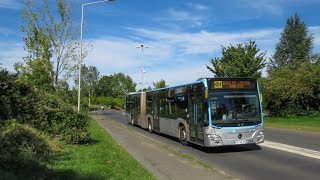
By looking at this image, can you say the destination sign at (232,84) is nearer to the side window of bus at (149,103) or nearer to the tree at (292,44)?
the side window of bus at (149,103)

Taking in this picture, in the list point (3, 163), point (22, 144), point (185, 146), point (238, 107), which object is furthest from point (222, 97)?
point (3, 163)

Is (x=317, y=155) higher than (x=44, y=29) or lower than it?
lower

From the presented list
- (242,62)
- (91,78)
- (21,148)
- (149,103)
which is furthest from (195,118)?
(91,78)

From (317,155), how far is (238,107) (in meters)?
3.15

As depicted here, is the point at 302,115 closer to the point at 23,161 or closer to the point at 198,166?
the point at 198,166

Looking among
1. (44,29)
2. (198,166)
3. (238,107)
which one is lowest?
(198,166)

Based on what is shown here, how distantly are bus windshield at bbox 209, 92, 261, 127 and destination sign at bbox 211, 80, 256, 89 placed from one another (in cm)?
27

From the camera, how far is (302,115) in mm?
40406

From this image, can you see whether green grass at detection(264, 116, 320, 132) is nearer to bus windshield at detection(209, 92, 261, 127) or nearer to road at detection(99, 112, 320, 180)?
road at detection(99, 112, 320, 180)

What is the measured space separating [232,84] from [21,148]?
26.7 feet

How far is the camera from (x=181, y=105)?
1819 centimetres

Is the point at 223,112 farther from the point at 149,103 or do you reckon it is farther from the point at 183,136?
the point at 149,103

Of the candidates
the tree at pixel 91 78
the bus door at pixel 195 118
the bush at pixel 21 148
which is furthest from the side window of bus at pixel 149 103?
the tree at pixel 91 78

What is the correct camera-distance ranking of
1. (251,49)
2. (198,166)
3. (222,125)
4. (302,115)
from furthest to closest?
(251,49), (302,115), (222,125), (198,166)
